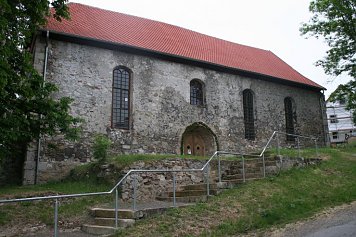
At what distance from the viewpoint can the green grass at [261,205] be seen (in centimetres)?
756

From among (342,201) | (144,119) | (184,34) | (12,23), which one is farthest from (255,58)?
(12,23)

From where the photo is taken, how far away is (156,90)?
16734mm

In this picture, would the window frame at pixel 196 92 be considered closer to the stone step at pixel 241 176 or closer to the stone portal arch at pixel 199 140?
the stone portal arch at pixel 199 140

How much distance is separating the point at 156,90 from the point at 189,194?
768 cm

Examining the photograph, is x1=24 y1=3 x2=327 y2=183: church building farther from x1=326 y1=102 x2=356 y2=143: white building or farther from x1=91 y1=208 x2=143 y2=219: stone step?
x1=326 y1=102 x2=356 y2=143: white building

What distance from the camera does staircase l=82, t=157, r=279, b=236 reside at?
7.86m

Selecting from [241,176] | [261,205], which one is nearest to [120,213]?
[261,205]

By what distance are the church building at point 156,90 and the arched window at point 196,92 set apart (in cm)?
6

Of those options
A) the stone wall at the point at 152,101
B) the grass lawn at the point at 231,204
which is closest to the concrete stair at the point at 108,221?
the grass lawn at the point at 231,204

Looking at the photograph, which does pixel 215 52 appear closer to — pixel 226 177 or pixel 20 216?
pixel 226 177

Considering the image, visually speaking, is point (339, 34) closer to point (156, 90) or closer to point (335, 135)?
point (156, 90)

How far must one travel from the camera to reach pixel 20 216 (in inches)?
357

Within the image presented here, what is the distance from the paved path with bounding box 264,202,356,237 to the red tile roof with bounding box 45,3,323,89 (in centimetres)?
1120

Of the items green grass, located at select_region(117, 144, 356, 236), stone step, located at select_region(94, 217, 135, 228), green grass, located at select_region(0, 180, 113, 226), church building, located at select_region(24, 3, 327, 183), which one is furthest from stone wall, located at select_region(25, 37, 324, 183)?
green grass, located at select_region(117, 144, 356, 236)
